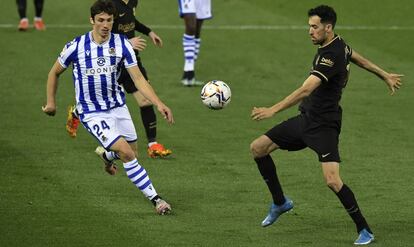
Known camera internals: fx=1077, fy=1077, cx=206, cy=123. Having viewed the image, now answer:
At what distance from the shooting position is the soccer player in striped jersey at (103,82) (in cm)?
1235

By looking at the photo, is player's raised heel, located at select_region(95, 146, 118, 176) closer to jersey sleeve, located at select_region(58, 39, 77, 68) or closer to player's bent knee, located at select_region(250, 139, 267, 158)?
jersey sleeve, located at select_region(58, 39, 77, 68)

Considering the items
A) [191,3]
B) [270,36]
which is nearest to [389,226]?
[191,3]

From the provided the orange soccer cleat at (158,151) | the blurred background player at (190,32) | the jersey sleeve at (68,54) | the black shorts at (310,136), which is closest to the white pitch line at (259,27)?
the blurred background player at (190,32)

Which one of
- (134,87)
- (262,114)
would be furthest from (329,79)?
(134,87)

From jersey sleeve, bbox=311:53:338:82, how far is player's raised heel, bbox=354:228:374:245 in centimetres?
164

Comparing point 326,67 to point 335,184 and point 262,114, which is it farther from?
point 335,184

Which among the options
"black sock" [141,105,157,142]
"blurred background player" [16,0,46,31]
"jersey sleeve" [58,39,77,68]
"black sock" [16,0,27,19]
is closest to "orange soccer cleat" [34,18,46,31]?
"blurred background player" [16,0,46,31]

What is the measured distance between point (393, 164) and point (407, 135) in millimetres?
2030

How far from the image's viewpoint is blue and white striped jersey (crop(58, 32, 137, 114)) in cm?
1241

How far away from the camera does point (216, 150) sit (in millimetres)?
16141

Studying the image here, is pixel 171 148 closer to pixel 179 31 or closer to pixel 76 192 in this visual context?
pixel 76 192

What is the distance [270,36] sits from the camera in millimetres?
25453

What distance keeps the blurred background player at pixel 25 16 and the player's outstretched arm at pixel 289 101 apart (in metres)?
14.6

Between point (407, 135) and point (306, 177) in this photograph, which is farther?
point (407, 135)
